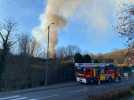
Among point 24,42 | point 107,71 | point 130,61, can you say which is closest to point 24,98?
point 130,61

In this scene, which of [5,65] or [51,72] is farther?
[51,72]

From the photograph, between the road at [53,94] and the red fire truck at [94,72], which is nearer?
the road at [53,94]

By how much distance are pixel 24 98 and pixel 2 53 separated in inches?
739

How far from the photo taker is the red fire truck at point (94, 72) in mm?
47094

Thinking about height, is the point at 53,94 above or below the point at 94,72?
below

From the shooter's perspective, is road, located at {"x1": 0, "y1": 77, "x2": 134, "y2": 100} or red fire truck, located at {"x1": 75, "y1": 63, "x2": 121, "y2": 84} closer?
road, located at {"x1": 0, "y1": 77, "x2": 134, "y2": 100}

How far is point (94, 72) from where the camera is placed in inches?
1873

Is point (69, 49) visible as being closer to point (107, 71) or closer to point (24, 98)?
point (107, 71)

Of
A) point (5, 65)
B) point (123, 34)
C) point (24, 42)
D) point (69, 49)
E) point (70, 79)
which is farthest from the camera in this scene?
point (69, 49)

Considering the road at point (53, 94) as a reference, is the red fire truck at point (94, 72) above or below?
above

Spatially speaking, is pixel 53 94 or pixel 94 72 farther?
pixel 94 72

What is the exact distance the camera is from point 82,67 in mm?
47469

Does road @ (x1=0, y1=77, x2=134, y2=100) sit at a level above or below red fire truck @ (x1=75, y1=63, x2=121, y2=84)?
below

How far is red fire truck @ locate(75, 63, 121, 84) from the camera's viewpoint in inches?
1854
